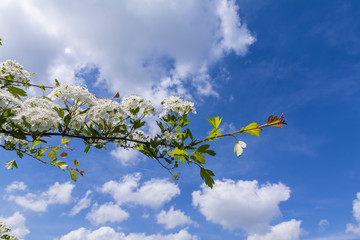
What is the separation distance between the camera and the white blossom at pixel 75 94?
3086 millimetres

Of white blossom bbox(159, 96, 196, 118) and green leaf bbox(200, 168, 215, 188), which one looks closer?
green leaf bbox(200, 168, 215, 188)

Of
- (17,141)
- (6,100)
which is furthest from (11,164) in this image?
(6,100)

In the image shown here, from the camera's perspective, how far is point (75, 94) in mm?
3061

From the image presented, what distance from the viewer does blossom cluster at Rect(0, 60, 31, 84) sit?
395 centimetres

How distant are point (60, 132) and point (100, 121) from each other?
1.48 ft

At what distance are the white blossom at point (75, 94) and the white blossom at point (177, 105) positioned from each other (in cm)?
98

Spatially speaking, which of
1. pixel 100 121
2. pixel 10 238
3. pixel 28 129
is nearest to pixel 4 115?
pixel 28 129

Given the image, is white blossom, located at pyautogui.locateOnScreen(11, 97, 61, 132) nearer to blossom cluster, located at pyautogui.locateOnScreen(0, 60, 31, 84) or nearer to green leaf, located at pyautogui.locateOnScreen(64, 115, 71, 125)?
green leaf, located at pyautogui.locateOnScreen(64, 115, 71, 125)

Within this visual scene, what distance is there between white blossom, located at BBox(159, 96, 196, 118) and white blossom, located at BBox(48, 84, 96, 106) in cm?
98

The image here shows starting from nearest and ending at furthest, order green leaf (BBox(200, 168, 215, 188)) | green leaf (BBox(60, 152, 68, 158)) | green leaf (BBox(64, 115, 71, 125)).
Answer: green leaf (BBox(64, 115, 71, 125)), green leaf (BBox(200, 168, 215, 188)), green leaf (BBox(60, 152, 68, 158))

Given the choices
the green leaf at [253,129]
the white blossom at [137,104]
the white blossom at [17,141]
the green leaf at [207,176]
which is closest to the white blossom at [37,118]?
the white blossom at [137,104]

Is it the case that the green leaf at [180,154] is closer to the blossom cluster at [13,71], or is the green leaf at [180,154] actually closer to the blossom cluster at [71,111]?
the blossom cluster at [71,111]

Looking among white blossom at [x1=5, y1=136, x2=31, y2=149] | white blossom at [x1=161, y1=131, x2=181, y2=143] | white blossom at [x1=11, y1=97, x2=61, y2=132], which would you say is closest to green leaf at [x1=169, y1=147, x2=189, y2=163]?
white blossom at [x1=161, y1=131, x2=181, y2=143]

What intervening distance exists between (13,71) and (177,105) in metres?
2.40
